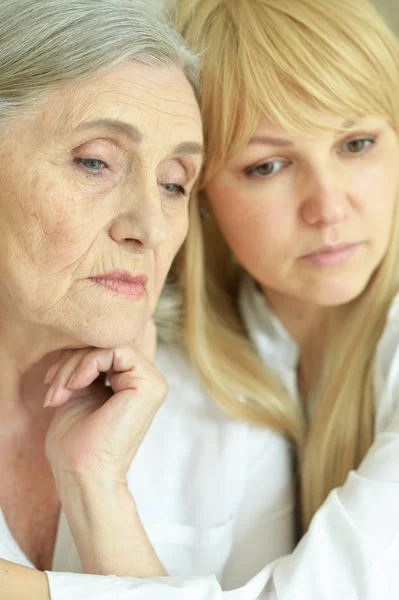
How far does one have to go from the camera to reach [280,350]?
1898mm

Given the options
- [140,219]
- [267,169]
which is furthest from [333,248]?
[140,219]

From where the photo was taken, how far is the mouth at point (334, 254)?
1.65 meters

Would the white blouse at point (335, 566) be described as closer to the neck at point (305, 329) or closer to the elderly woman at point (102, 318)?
the elderly woman at point (102, 318)

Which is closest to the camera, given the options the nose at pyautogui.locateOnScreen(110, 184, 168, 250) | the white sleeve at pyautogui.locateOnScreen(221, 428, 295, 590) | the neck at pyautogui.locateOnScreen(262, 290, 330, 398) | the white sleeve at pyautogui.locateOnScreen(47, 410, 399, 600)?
the white sleeve at pyautogui.locateOnScreen(47, 410, 399, 600)

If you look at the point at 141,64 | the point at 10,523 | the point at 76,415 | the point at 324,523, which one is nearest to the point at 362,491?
the point at 324,523

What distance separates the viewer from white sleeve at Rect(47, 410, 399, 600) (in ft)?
4.09

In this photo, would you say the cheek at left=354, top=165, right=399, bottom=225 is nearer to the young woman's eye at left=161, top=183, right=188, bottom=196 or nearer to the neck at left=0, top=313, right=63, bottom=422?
the young woman's eye at left=161, top=183, right=188, bottom=196

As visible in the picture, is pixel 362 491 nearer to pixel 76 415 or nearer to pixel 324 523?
pixel 324 523

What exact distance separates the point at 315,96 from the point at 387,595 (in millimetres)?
912

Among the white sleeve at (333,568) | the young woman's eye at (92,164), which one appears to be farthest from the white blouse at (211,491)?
the young woman's eye at (92,164)

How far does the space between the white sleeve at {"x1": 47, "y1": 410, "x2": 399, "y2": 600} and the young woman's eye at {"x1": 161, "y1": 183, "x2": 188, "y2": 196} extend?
0.64 m

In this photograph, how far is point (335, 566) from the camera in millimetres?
1308

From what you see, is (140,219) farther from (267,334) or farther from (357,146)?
(267,334)

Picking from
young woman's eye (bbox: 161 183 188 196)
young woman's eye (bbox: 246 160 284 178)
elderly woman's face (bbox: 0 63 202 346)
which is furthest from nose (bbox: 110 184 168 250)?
young woman's eye (bbox: 246 160 284 178)
